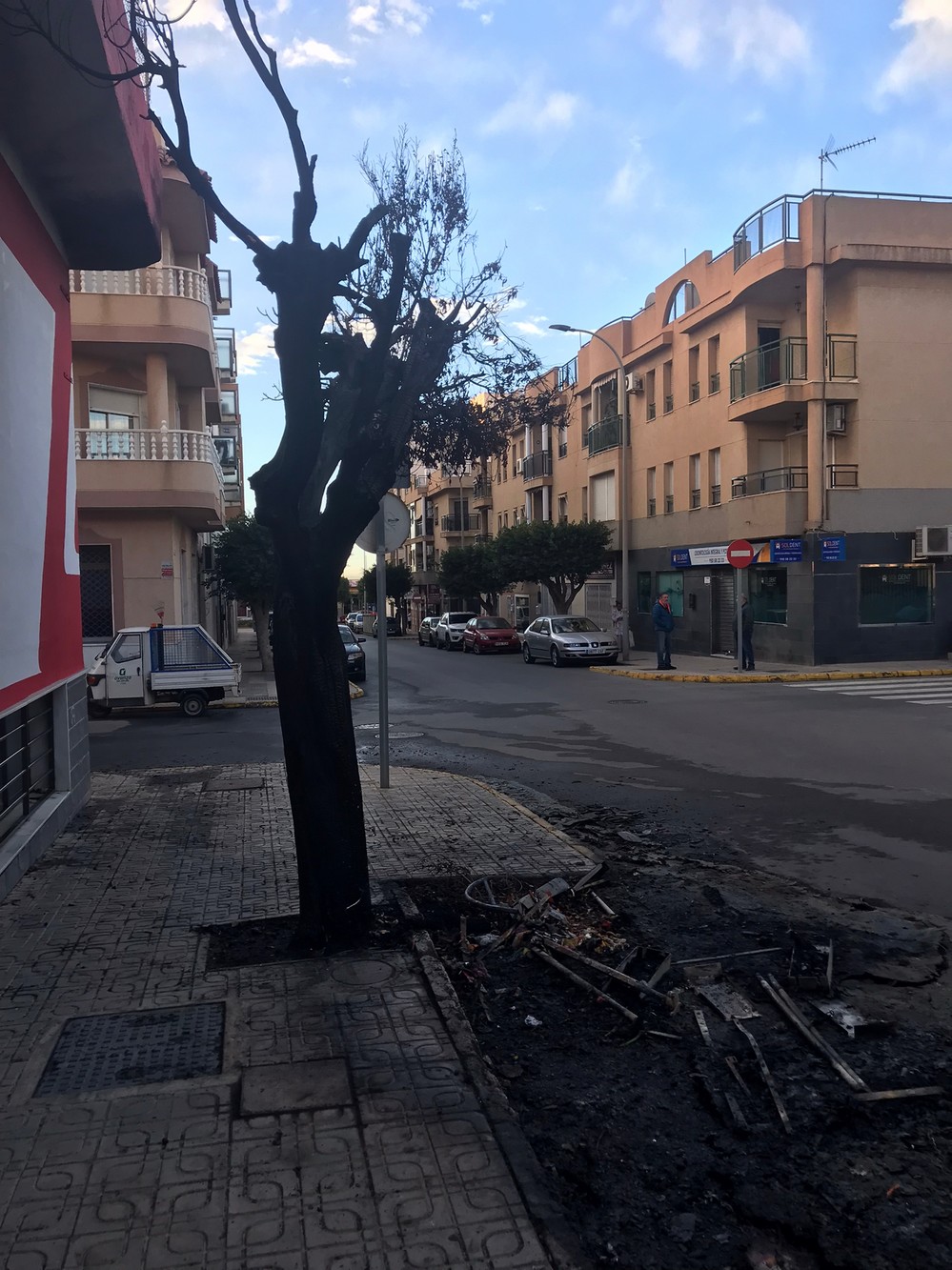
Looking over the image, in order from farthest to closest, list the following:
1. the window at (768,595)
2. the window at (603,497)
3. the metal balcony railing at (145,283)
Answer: the window at (603,497)
the window at (768,595)
the metal balcony railing at (145,283)

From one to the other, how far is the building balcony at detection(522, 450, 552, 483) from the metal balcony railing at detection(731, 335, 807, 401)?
1966 centimetres

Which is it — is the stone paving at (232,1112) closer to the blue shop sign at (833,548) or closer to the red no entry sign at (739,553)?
the red no entry sign at (739,553)

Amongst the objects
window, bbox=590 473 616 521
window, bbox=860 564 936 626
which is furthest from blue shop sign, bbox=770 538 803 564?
window, bbox=590 473 616 521

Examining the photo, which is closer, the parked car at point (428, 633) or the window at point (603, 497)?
the window at point (603, 497)

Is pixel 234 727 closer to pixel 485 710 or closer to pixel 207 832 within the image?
pixel 485 710

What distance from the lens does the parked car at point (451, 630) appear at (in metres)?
42.9

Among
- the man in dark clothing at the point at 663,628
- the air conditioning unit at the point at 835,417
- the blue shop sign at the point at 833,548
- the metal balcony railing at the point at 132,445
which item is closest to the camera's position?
the metal balcony railing at the point at 132,445

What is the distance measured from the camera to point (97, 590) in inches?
860

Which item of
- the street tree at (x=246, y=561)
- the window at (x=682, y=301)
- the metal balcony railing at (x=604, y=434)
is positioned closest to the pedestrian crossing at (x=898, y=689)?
the street tree at (x=246, y=561)

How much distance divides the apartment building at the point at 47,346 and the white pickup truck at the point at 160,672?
27.4ft

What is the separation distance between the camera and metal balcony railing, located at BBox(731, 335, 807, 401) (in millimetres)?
26484

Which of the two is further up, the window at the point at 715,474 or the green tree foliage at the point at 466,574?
the window at the point at 715,474

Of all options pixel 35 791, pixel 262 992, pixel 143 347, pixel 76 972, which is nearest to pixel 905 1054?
pixel 262 992

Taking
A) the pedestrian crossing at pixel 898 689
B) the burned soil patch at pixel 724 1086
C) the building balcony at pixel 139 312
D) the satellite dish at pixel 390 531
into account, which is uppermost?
the building balcony at pixel 139 312
